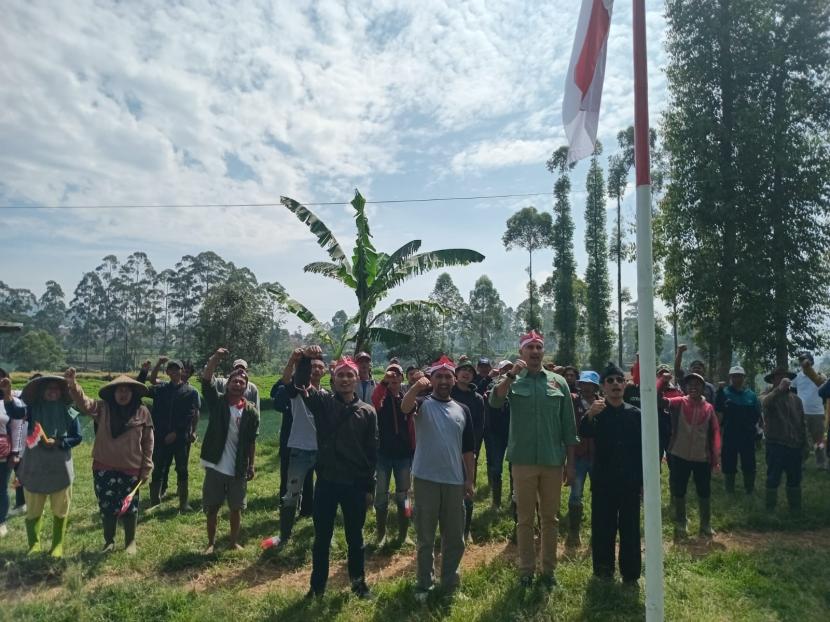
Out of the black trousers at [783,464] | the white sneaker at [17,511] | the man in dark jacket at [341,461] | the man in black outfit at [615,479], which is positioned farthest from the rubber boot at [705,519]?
the white sneaker at [17,511]

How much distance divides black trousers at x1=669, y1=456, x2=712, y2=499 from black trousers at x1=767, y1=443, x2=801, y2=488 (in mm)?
1396

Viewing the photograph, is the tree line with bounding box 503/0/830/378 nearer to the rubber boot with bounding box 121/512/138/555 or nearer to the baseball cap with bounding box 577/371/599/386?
the baseball cap with bounding box 577/371/599/386

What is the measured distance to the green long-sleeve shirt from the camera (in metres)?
4.60

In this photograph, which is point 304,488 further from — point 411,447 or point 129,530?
point 129,530

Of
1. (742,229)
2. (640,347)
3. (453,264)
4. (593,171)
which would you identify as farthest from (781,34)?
(593,171)

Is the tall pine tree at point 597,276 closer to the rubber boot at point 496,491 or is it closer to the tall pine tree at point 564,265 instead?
the tall pine tree at point 564,265

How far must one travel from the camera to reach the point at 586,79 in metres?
3.91

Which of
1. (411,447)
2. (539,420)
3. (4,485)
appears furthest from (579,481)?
(4,485)

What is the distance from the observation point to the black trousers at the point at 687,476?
619cm

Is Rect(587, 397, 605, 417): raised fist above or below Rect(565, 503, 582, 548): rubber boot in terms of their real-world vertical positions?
above

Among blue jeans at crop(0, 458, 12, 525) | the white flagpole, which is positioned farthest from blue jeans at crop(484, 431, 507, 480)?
blue jeans at crop(0, 458, 12, 525)

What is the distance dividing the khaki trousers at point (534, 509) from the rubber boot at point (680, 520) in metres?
2.38

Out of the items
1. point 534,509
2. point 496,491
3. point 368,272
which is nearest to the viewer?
point 534,509

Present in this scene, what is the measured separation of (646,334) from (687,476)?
13.3 ft
